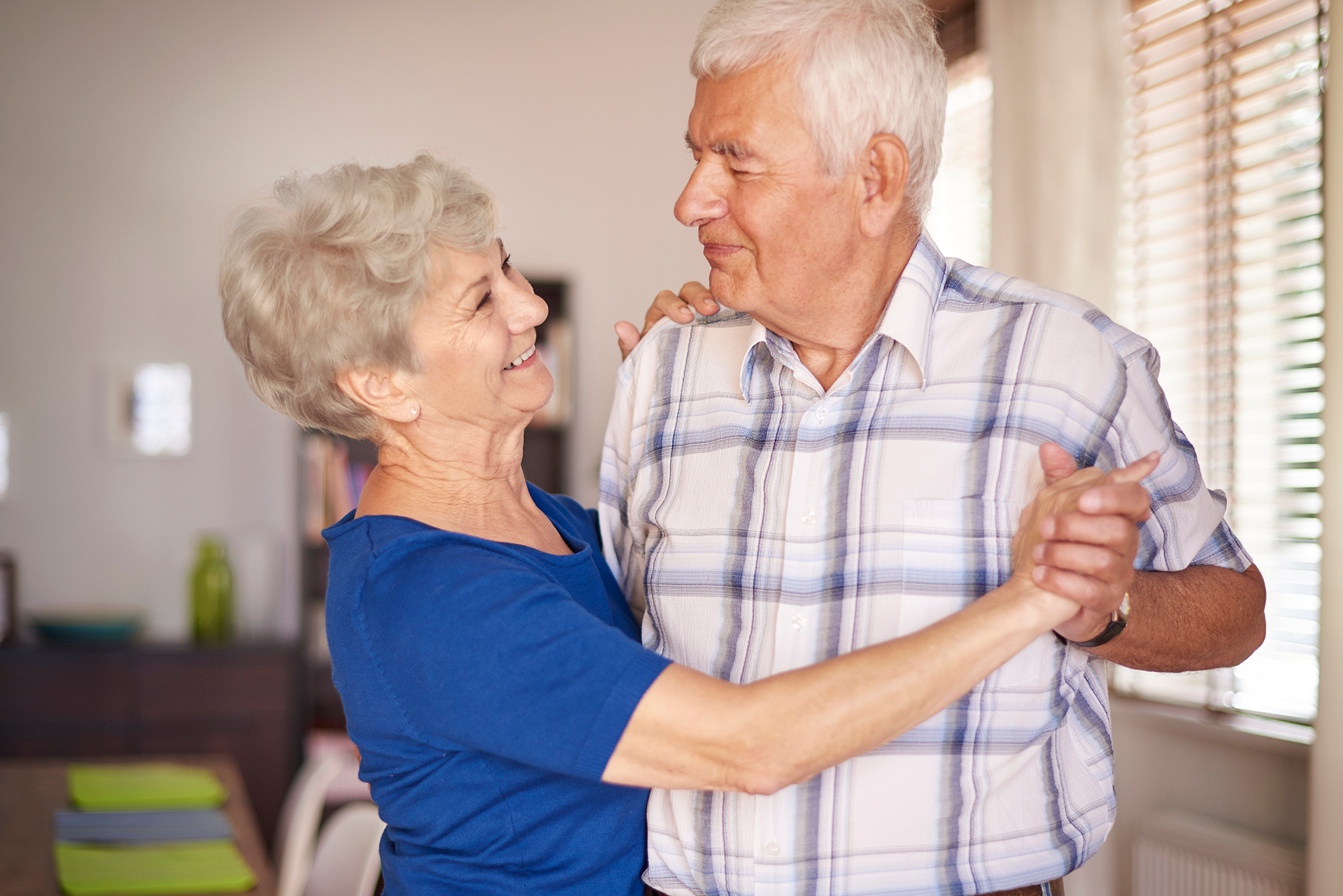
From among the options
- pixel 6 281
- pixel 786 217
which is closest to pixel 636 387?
pixel 786 217

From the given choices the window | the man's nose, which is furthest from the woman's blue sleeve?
the window

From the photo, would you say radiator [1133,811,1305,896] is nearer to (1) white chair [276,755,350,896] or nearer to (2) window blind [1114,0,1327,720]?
(2) window blind [1114,0,1327,720]

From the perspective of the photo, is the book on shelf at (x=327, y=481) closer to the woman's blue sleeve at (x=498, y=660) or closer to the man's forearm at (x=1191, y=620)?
the woman's blue sleeve at (x=498, y=660)

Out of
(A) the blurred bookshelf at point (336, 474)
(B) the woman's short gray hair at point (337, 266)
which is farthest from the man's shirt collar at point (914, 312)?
(A) the blurred bookshelf at point (336, 474)

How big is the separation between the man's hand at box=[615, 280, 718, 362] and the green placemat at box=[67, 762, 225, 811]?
175cm

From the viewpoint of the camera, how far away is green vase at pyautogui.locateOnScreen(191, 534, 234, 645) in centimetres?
418

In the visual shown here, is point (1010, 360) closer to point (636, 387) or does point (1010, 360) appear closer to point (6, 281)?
point (636, 387)

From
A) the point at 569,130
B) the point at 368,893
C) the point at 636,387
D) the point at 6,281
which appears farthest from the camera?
the point at 569,130

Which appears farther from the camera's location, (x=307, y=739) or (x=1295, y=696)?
(x=307, y=739)

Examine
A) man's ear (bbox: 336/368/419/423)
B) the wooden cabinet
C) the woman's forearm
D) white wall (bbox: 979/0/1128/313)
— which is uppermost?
white wall (bbox: 979/0/1128/313)

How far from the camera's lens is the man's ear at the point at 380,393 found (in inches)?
52.6

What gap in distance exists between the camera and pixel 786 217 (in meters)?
1.33

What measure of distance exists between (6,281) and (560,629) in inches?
167

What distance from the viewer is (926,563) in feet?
4.01
